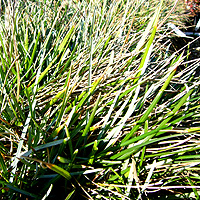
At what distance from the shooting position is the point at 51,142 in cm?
67

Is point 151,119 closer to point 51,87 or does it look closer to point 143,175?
point 143,175

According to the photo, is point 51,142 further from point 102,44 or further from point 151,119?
point 102,44

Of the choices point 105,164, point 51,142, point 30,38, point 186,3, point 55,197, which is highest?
point 186,3

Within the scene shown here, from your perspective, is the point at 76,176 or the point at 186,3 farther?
the point at 186,3

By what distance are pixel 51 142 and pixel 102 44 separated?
702 mm

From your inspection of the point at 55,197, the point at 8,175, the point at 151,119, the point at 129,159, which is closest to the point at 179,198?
the point at 129,159

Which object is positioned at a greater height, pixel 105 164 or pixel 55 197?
pixel 105 164

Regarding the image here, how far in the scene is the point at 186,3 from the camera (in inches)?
139

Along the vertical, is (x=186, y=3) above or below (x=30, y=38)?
above

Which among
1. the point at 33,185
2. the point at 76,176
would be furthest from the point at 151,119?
the point at 33,185

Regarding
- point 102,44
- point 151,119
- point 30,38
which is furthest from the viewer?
point 30,38

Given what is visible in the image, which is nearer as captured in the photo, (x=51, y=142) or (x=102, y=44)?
(x=51, y=142)

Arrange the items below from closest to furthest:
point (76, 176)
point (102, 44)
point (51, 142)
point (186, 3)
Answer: point (51, 142)
point (76, 176)
point (102, 44)
point (186, 3)

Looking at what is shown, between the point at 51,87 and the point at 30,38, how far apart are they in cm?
53
